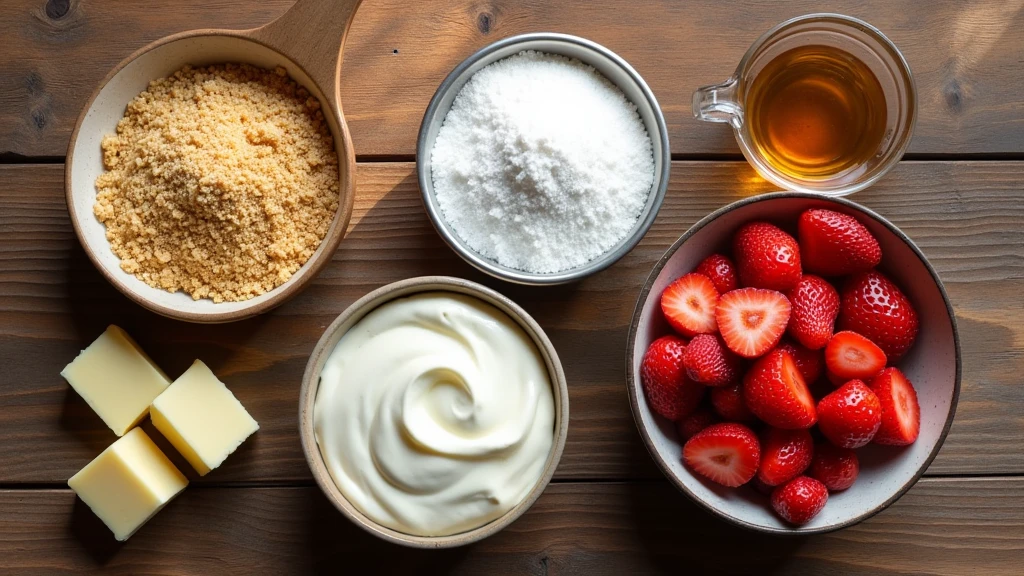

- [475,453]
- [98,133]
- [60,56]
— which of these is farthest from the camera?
[60,56]

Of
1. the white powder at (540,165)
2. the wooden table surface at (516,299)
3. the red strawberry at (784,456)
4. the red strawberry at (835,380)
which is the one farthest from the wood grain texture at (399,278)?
the red strawberry at (835,380)

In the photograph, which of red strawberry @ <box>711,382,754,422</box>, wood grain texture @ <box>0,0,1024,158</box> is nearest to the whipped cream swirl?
red strawberry @ <box>711,382,754,422</box>

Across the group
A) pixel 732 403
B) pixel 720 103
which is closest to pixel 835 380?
pixel 732 403

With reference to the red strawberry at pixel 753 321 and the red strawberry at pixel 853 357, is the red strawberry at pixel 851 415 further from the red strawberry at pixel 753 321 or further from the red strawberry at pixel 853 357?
the red strawberry at pixel 753 321

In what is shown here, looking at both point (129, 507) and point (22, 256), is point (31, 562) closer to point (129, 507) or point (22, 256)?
point (129, 507)

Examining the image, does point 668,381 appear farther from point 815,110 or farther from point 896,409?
point 815,110

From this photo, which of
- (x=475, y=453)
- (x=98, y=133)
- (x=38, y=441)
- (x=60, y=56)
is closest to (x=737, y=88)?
(x=475, y=453)
